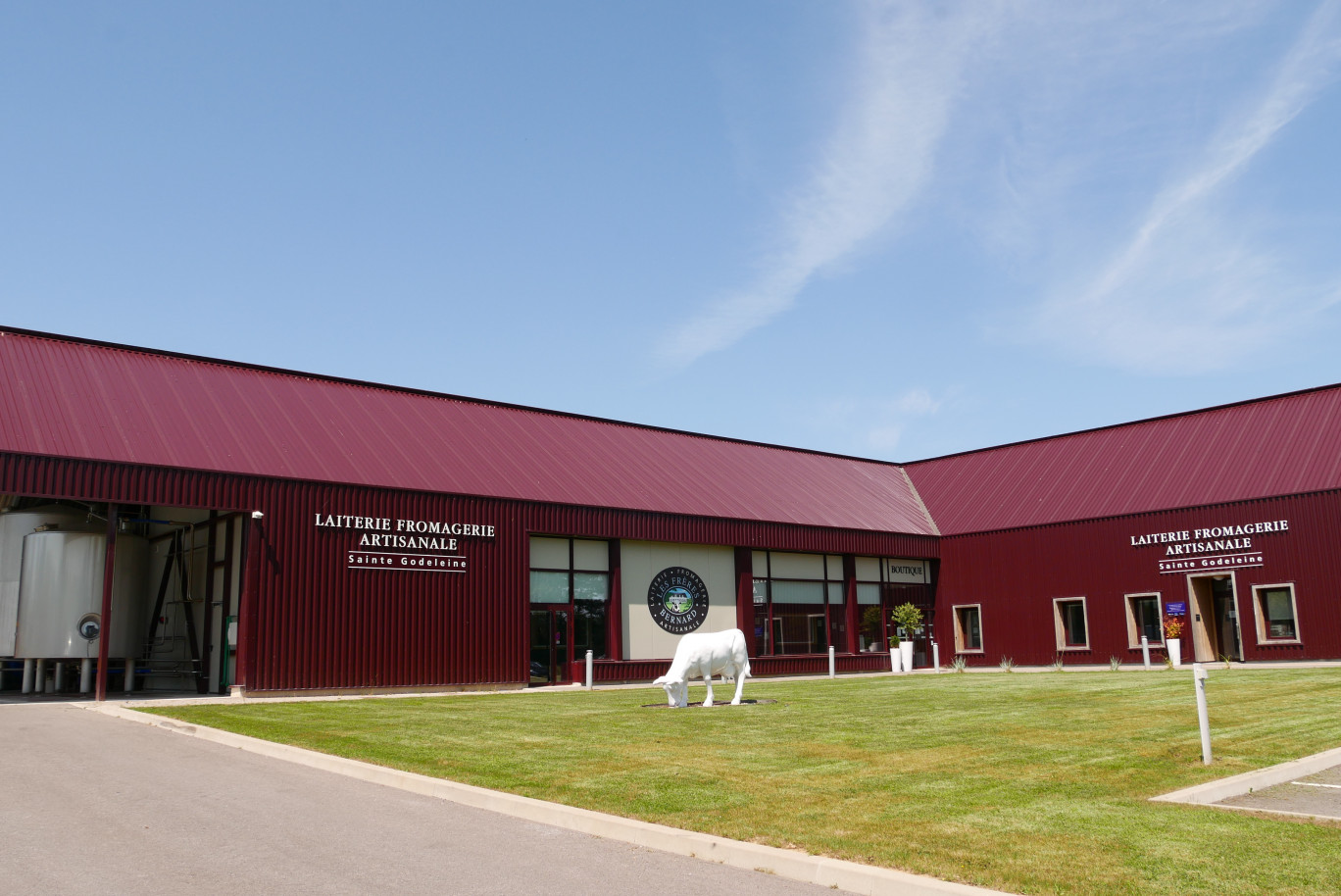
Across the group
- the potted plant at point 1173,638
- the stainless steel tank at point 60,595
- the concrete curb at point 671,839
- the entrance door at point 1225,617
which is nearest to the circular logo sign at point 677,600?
the potted plant at point 1173,638

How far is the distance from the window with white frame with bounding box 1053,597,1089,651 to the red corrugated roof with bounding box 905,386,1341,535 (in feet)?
10.1

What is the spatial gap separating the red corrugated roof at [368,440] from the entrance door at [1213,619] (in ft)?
37.6

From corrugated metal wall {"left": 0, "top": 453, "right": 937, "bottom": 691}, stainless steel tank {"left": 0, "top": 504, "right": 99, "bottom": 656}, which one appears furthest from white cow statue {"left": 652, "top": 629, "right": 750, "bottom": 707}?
stainless steel tank {"left": 0, "top": 504, "right": 99, "bottom": 656}

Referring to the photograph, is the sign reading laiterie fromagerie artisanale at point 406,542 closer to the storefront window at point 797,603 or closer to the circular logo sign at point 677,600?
the circular logo sign at point 677,600

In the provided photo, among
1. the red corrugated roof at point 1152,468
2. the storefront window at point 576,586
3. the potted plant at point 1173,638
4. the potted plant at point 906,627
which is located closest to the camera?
the storefront window at point 576,586

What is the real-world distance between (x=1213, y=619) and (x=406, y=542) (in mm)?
27007

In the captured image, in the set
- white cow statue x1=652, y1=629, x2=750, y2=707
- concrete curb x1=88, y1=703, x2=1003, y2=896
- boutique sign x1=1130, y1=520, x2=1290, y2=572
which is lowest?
concrete curb x1=88, y1=703, x2=1003, y2=896

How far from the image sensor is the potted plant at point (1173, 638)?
36562mm

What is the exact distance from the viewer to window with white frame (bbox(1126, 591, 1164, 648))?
127 ft

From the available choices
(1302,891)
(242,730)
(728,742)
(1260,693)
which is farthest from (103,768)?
(1260,693)

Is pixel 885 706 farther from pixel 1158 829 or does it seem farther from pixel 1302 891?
pixel 1302 891

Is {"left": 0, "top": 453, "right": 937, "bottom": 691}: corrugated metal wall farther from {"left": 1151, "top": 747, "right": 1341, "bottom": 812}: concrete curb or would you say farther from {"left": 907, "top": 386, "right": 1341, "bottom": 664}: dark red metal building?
{"left": 1151, "top": 747, "right": 1341, "bottom": 812}: concrete curb

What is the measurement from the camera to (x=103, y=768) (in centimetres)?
1390

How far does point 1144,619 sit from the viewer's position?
39.1 meters
